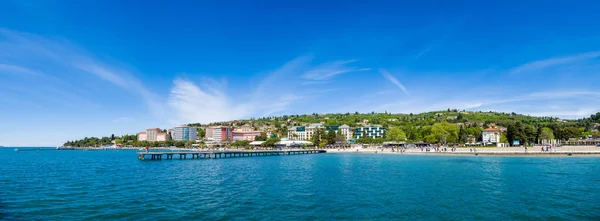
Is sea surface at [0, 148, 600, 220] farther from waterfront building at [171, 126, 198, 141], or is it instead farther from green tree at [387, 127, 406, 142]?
waterfront building at [171, 126, 198, 141]

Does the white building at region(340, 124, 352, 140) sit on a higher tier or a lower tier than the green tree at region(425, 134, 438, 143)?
higher

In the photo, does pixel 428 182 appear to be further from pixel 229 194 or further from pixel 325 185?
pixel 229 194

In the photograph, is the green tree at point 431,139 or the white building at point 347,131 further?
the white building at point 347,131

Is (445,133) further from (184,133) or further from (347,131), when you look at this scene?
(184,133)

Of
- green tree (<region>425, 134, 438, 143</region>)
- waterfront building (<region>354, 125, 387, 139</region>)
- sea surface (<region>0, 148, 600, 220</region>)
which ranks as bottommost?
sea surface (<region>0, 148, 600, 220</region>)

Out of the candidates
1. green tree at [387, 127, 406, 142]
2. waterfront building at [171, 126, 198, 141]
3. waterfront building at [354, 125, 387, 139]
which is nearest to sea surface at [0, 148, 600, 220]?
green tree at [387, 127, 406, 142]

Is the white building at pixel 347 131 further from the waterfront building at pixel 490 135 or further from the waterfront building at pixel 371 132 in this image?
the waterfront building at pixel 490 135

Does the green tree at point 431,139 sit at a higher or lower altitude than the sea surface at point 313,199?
higher

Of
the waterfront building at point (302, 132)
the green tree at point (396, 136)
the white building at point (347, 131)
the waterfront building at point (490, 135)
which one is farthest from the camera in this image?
the waterfront building at point (302, 132)

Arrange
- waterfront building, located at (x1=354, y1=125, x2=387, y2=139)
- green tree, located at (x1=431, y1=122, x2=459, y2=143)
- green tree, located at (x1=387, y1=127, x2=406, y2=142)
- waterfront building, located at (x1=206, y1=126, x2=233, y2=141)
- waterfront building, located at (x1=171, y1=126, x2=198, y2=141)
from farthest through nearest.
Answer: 1. waterfront building, located at (x1=171, y1=126, x2=198, y2=141)
2. waterfront building, located at (x1=206, y1=126, x2=233, y2=141)
3. waterfront building, located at (x1=354, y1=125, x2=387, y2=139)
4. green tree, located at (x1=387, y1=127, x2=406, y2=142)
5. green tree, located at (x1=431, y1=122, x2=459, y2=143)

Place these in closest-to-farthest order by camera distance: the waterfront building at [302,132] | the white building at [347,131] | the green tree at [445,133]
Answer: the green tree at [445,133] < the white building at [347,131] < the waterfront building at [302,132]

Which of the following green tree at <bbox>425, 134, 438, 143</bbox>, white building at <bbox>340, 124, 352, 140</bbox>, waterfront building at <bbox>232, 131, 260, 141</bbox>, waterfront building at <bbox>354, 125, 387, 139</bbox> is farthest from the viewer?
waterfront building at <bbox>232, 131, 260, 141</bbox>

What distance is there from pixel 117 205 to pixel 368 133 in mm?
128535

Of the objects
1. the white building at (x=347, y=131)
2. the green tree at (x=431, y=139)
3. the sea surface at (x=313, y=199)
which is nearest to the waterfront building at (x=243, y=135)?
the white building at (x=347, y=131)
